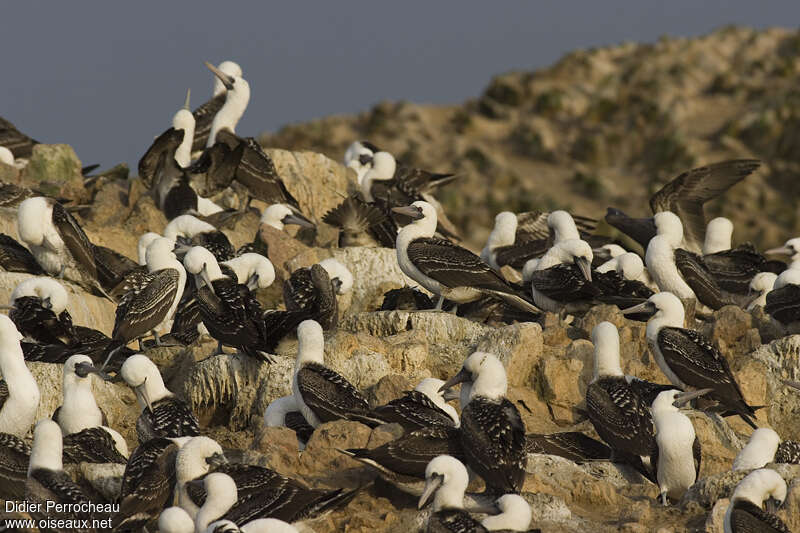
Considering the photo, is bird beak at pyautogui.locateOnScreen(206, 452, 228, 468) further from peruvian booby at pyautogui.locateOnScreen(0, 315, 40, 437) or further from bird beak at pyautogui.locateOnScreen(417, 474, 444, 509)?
peruvian booby at pyautogui.locateOnScreen(0, 315, 40, 437)

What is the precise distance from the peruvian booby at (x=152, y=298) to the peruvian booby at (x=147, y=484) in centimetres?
430

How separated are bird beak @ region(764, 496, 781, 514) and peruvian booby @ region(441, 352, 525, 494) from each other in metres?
1.72

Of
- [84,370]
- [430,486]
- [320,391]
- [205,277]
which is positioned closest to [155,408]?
[84,370]

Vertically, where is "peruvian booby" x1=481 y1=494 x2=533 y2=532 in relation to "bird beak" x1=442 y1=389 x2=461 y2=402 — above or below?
above

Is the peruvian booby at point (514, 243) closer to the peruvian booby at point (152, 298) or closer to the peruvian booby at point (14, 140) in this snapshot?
the peruvian booby at point (152, 298)

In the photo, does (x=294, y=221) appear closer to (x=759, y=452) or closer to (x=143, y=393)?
(x=143, y=393)

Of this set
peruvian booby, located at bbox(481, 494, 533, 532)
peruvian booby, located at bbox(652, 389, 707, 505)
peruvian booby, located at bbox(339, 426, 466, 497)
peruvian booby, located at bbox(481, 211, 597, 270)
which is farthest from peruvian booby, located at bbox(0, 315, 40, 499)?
peruvian booby, located at bbox(481, 211, 597, 270)

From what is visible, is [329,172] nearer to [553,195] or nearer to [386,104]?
[553,195]

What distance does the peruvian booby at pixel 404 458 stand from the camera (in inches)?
419

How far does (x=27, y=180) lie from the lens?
76.8 ft

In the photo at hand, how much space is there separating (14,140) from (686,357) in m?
13.5

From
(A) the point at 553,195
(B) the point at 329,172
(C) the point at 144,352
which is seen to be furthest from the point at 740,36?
(C) the point at 144,352

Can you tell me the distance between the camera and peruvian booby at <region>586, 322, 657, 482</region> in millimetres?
12375

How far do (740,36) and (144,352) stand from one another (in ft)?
200
